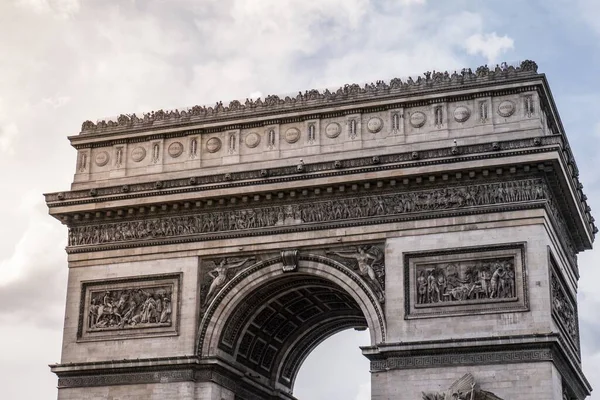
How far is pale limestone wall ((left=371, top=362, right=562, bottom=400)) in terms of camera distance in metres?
30.1

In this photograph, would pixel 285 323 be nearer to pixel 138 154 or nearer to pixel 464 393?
pixel 138 154

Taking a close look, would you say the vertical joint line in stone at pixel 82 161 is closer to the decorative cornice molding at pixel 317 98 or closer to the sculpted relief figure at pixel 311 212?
the decorative cornice molding at pixel 317 98

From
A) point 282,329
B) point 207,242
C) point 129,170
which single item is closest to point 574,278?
point 282,329

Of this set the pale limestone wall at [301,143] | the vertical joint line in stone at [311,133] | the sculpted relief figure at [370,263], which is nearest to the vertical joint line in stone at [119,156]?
the pale limestone wall at [301,143]

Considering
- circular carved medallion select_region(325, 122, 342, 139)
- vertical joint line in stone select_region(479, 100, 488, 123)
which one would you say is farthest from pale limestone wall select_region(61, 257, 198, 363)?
vertical joint line in stone select_region(479, 100, 488, 123)

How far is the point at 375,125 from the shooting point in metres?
34.4

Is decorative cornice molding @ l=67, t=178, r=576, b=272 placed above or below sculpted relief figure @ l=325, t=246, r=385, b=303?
above

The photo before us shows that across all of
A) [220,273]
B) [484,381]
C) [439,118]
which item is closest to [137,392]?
[220,273]

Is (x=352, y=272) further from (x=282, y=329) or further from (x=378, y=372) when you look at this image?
(x=282, y=329)

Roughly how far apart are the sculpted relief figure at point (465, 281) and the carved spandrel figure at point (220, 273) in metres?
5.44

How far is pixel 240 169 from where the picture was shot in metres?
35.2

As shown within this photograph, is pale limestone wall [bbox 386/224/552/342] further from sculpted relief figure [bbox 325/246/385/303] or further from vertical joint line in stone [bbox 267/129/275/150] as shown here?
vertical joint line in stone [bbox 267/129/275/150]

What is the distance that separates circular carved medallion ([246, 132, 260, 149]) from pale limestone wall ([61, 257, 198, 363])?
13.2 ft

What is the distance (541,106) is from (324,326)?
37.1ft
